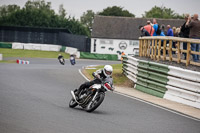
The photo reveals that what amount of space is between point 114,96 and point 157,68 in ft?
7.90

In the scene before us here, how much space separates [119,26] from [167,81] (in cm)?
6392

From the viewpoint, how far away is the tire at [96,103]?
1118 cm

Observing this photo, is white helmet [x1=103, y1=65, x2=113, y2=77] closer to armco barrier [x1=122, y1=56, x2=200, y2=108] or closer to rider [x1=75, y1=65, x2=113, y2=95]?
rider [x1=75, y1=65, x2=113, y2=95]

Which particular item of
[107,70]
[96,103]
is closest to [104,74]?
[107,70]

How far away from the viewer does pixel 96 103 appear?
11.3m

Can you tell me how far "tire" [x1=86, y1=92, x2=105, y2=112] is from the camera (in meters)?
11.2

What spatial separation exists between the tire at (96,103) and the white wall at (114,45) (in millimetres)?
63956

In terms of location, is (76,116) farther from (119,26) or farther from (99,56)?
(119,26)

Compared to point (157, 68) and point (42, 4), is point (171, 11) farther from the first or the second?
point (157, 68)

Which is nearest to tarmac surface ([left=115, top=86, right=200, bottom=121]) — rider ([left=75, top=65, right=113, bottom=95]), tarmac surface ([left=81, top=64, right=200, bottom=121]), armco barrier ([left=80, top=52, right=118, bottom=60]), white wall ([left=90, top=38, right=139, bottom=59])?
tarmac surface ([left=81, top=64, right=200, bottom=121])

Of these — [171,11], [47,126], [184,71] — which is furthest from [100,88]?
[171,11]

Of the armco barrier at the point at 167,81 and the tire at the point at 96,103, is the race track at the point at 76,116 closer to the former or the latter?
the tire at the point at 96,103

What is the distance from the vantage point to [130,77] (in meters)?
21.1

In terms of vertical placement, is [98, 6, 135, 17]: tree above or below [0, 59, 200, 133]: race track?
above
